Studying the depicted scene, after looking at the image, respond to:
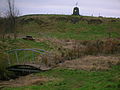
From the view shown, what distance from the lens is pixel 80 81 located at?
11.5 meters

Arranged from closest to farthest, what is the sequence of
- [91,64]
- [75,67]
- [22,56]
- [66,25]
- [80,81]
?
[80,81], [75,67], [91,64], [22,56], [66,25]

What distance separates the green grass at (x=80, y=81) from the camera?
9.49 meters

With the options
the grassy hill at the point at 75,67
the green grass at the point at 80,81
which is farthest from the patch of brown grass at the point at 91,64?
the green grass at the point at 80,81

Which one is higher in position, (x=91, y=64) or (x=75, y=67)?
(x=91, y=64)

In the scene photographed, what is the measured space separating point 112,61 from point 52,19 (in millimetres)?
44247

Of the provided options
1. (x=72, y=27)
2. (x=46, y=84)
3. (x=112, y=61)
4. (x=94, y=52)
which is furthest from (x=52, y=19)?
(x=46, y=84)

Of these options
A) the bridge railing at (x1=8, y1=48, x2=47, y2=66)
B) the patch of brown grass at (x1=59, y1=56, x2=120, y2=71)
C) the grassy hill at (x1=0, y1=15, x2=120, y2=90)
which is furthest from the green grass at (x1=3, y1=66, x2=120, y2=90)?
the bridge railing at (x1=8, y1=48, x2=47, y2=66)

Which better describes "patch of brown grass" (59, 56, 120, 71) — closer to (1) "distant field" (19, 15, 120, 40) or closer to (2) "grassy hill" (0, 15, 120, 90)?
(2) "grassy hill" (0, 15, 120, 90)

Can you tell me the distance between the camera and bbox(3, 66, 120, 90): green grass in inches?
374

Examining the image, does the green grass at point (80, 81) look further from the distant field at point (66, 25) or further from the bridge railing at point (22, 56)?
the distant field at point (66, 25)

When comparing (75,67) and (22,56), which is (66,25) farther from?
(75,67)

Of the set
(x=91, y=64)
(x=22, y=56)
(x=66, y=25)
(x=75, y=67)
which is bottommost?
(x=22, y=56)

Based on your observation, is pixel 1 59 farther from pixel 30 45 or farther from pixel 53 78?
pixel 30 45

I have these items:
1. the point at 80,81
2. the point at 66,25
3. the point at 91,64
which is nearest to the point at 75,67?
the point at 91,64
